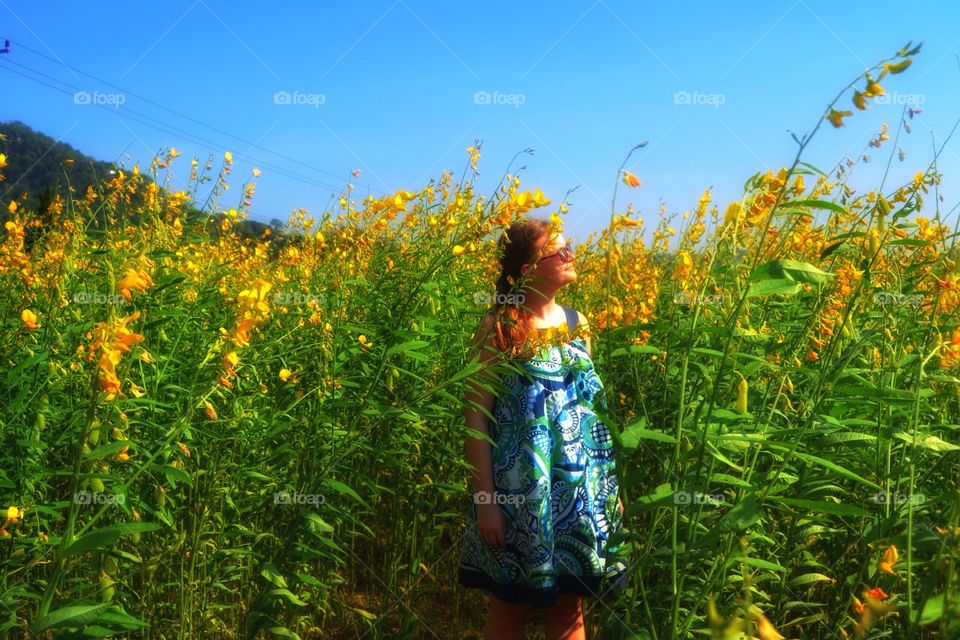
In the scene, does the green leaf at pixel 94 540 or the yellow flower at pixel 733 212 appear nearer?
the green leaf at pixel 94 540

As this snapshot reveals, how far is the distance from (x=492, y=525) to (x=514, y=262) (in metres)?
0.90

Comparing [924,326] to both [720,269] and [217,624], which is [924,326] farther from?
[217,624]

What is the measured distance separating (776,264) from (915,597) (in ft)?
3.45

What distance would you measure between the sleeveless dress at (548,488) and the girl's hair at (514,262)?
0.46 feet

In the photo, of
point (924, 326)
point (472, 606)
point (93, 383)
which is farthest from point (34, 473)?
point (924, 326)

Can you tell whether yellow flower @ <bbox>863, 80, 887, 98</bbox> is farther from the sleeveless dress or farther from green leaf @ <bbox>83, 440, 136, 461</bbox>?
green leaf @ <bbox>83, 440, 136, 461</bbox>

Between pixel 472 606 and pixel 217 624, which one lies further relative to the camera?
pixel 472 606

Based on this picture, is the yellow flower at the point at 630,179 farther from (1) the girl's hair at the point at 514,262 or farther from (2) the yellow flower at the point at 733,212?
(1) the girl's hair at the point at 514,262

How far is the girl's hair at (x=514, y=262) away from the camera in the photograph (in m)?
2.35

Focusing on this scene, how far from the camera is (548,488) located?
7.93 feet

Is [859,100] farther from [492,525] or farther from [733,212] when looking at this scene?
[492,525]

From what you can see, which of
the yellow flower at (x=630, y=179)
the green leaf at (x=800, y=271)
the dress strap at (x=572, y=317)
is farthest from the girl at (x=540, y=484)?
the green leaf at (x=800, y=271)

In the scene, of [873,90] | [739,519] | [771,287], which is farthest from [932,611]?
[873,90]

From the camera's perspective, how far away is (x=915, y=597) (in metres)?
1.84
